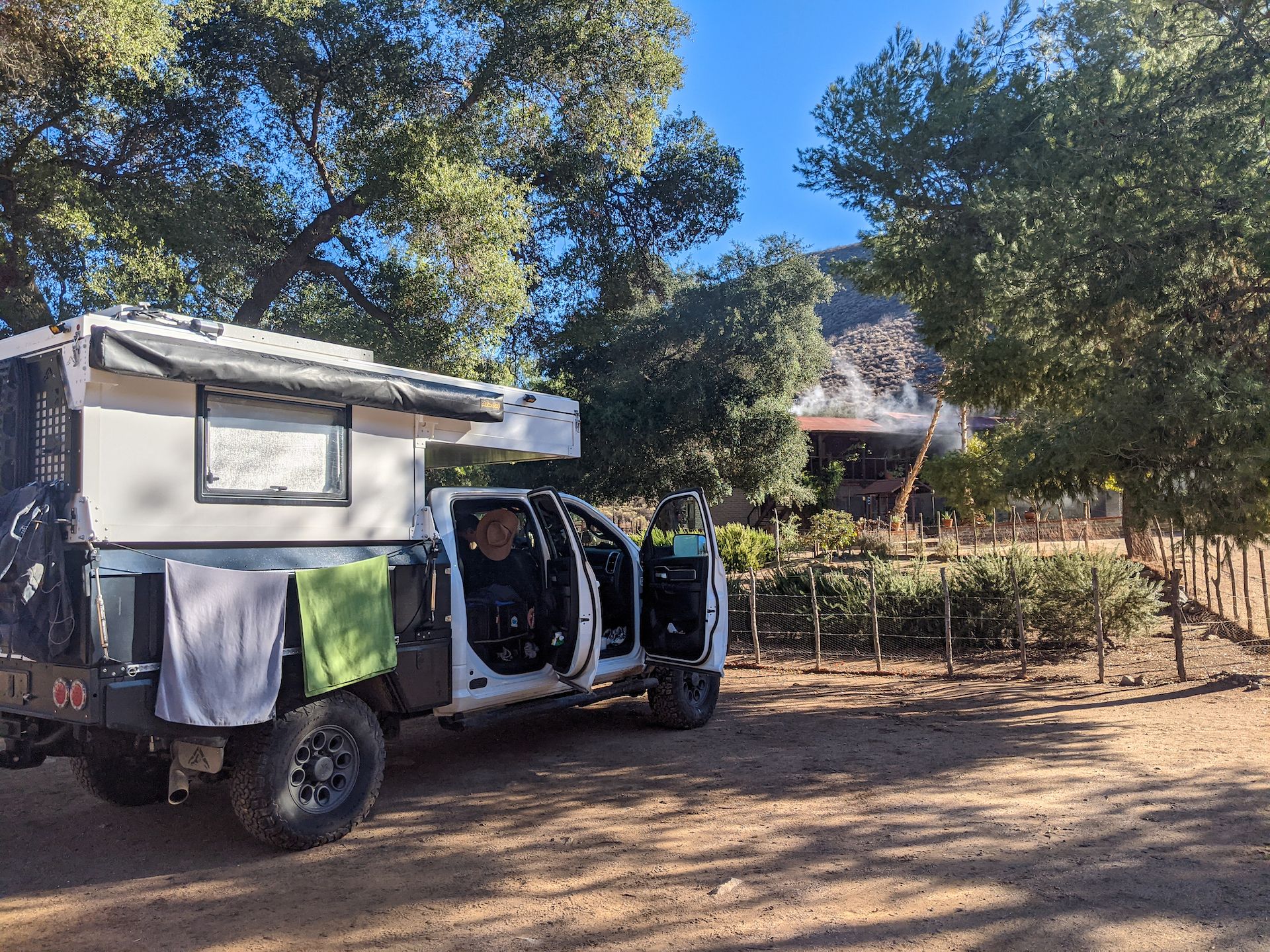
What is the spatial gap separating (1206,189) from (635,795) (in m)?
6.23

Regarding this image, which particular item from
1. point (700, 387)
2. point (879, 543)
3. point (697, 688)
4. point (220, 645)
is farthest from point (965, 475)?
point (220, 645)

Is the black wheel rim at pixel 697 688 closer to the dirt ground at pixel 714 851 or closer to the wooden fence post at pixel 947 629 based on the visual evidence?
the dirt ground at pixel 714 851

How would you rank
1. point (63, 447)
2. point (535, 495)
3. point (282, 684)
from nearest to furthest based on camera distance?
point (63, 447), point (282, 684), point (535, 495)

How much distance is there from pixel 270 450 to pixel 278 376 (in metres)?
0.42

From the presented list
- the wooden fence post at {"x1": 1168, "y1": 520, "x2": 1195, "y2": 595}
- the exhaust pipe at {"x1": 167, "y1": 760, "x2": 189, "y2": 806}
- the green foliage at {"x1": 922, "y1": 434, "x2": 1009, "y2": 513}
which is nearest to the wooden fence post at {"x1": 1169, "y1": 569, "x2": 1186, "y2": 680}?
the wooden fence post at {"x1": 1168, "y1": 520, "x2": 1195, "y2": 595}

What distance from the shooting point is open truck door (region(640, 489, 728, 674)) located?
7141mm

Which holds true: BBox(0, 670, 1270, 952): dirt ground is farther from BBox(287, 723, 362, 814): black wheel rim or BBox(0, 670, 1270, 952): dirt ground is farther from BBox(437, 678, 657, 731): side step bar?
BBox(437, 678, 657, 731): side step bar

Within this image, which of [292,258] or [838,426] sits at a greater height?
[838,426]

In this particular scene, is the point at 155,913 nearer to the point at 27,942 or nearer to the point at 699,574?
the point at 27,942

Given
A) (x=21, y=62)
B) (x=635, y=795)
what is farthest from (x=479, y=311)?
(x=635, y=795)

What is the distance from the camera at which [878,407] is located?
203ft

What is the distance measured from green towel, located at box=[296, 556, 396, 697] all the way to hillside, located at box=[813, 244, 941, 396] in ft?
192

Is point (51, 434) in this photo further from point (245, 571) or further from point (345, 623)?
point (345, 623)

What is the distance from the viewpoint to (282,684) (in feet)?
16.1
